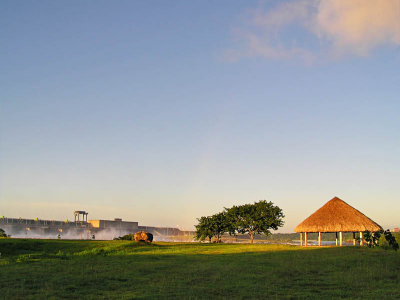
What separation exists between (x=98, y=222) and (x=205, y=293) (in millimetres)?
111818

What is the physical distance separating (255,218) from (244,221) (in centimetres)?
190

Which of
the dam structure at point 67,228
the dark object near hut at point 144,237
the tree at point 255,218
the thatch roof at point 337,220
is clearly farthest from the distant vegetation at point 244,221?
the dam structure at point 67,228

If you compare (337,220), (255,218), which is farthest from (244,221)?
(337,220)

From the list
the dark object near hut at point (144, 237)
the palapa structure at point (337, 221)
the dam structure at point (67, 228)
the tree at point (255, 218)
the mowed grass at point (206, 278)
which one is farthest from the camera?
the dam structure at point (67, 228)

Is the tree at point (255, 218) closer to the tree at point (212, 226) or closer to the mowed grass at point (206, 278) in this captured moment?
the tree at point (212, 226)

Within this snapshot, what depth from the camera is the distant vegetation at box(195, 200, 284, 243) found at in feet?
210

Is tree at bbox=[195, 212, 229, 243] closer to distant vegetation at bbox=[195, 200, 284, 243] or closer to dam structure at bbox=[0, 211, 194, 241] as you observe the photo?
distant vegetation at bbox=[195, 200, 284, 243]

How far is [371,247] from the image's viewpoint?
40938 mm

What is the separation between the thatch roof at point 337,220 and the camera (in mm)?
47200

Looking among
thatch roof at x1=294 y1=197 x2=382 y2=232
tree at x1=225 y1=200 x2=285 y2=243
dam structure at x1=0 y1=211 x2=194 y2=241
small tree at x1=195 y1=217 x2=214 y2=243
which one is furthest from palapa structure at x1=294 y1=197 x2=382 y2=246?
dam structure at x1=0 y1=211 x2=194 y2=241

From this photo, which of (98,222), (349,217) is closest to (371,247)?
(349,217)

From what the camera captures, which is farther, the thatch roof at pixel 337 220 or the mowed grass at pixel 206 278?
the thatch roof at pixel 337 220

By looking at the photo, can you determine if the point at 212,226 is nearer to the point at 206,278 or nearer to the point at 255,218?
the point at 255,218

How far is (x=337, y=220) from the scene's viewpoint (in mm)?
48531
